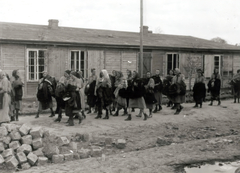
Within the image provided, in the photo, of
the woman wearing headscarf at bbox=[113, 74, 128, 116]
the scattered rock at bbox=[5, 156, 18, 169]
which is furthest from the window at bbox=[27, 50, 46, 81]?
the scattered rock at bbox=[5, 156, 18, 169]

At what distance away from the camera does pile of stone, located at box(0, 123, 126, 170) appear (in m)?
7.29

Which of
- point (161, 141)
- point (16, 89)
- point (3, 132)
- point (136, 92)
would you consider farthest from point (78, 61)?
point (3, 132)

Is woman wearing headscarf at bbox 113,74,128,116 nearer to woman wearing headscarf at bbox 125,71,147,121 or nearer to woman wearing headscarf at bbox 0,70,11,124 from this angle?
woman wearing headscarf at bbox 125,71,147,121

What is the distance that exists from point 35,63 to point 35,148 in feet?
36.4

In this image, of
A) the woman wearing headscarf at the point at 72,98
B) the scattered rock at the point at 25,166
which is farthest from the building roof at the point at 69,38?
the scattered rock at the point at 25,166

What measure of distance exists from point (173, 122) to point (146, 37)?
46.8 ft

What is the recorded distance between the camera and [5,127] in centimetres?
818

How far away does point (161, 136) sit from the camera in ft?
33.1

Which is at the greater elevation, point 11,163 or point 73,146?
point 73,146

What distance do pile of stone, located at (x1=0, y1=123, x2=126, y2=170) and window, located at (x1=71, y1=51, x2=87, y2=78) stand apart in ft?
37.3

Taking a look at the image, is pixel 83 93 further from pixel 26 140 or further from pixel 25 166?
pixel 25 166

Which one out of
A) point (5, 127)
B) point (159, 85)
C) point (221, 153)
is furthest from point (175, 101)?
point (5, 127)

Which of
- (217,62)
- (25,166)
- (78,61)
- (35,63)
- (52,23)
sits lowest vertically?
(25,166)

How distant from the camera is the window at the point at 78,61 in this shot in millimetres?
19667
